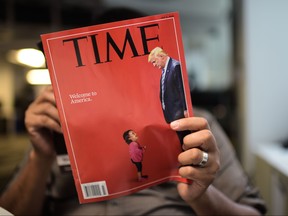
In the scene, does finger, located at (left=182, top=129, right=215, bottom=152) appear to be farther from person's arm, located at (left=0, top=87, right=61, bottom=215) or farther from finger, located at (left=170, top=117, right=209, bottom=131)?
person's arm, located at (left=0, top=87, right=61, bottom=215)

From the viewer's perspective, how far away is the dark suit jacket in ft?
1.37

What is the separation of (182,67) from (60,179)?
0.53 metres

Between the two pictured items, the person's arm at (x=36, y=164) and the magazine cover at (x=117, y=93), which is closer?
the magazine cover at (x=117, y=93)

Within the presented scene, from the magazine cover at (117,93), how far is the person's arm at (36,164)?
161 millimetres

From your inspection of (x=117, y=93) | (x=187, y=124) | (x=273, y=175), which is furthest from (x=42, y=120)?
(x=273, y=175)

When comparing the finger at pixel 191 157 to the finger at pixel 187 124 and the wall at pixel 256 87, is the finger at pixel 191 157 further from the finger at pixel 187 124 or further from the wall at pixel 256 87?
the wall at pixel 256 87

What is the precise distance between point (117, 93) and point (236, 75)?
4.22 feet

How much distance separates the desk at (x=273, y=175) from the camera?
2.89ft

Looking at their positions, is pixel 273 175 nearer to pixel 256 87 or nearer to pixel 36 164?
pixel 256 87

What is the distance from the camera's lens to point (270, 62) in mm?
1065

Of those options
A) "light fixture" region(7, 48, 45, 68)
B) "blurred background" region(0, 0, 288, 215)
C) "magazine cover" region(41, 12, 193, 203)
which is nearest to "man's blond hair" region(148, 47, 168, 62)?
"magazine cover" region(41, 12, 193, 203)

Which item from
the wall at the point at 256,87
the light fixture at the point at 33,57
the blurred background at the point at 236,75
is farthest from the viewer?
the wall at the point at 256,87

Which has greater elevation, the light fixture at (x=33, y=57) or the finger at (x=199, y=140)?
the light fixture at (x=33, y=57)

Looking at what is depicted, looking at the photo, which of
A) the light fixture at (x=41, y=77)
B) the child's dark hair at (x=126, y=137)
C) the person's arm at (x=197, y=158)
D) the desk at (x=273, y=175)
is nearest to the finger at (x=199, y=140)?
the person's arm at (x=197, y=158)
